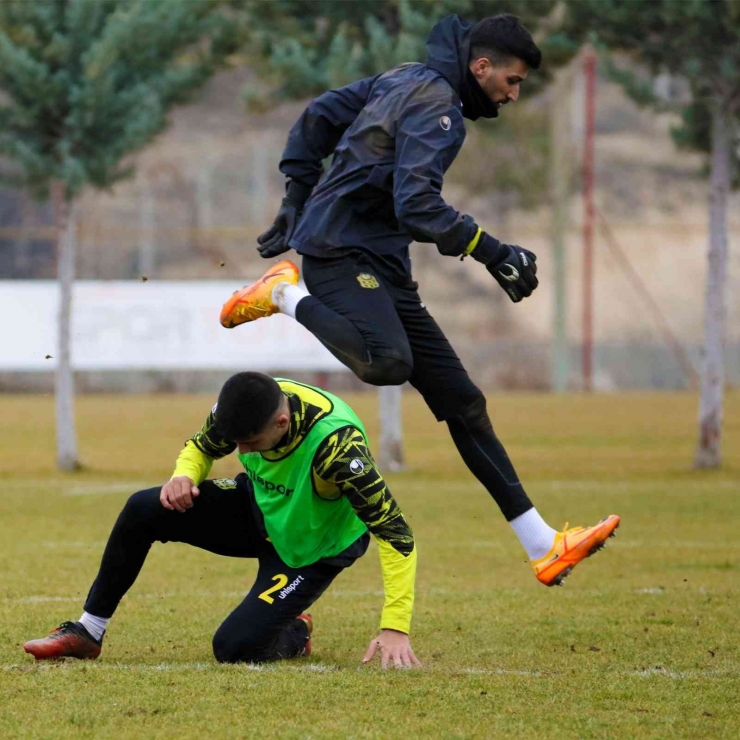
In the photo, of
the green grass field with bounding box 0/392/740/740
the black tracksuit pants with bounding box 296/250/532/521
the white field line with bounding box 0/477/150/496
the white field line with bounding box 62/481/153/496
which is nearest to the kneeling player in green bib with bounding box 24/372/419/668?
the green grass field with bounding box 0/392/740/740

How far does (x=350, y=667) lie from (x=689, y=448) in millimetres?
13729

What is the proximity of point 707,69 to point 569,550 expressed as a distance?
10.6m

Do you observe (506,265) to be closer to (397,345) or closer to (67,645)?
(397,345)

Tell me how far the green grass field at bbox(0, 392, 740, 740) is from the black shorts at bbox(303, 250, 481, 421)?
1.13m

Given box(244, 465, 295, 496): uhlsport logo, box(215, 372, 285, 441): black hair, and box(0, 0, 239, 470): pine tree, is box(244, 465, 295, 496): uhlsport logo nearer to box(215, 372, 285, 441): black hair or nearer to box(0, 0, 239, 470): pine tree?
box(215, 372, 285, 441): black hair

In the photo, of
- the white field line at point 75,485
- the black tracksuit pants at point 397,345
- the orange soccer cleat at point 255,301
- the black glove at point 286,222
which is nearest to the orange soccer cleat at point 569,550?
the black tracksuit pants at point 397,345

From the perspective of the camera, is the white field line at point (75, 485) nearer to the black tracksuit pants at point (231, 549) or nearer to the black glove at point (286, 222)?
the black glove at point (286, 222)

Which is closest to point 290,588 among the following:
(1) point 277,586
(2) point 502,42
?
(1) point 277,586

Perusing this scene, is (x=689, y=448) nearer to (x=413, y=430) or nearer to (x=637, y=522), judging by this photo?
(x=413, y=430)

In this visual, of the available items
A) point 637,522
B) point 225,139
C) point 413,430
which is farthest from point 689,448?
point 225,139

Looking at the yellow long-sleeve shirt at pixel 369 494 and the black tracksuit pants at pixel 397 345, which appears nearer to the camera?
the yellow long-sleeve shirt at pixel 369 494

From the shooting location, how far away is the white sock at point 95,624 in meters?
5.73

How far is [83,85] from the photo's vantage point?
1523 cm

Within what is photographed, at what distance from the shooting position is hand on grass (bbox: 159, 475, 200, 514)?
217 inches
